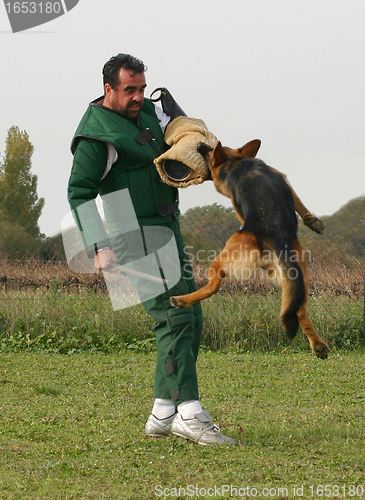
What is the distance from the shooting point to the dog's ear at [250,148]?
3.08 m

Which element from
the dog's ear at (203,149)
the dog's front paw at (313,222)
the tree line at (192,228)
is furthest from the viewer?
the tree line at (192,228)

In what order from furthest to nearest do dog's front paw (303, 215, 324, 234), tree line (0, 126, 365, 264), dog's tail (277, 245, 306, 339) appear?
1. tree line (0, 126, 365, 264)
2. dog's front paw (303, 215, 324, 234)
3. dog's tail (277, 245, 306, 339)

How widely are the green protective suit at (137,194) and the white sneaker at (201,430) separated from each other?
125 mm

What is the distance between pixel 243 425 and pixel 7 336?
386cm

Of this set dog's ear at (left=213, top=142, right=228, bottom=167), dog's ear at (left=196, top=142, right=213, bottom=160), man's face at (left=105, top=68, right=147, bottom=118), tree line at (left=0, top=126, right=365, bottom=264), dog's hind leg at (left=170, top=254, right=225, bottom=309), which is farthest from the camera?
tree line at (left=0, top=126, right=365, bottom=264)

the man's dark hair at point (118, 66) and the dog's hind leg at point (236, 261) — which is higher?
the man's dark hair at point (118, 66)

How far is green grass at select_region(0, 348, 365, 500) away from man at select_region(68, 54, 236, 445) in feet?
0.60

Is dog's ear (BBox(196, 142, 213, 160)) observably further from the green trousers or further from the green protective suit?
the green trousers

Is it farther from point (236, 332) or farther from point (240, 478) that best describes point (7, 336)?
point (240, 478)

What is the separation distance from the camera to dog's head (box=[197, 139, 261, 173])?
10.0 feet

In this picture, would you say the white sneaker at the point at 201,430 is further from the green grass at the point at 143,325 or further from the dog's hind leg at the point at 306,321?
the green grass at the point at 143,325

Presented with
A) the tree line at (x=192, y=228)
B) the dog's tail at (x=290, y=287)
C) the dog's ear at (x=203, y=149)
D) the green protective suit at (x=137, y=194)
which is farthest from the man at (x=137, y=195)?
the tree line at (x=192, y=228)

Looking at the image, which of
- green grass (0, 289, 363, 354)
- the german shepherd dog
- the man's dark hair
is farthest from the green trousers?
green grass (0, 289, 363, 354)

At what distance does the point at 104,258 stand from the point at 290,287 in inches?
42.0
